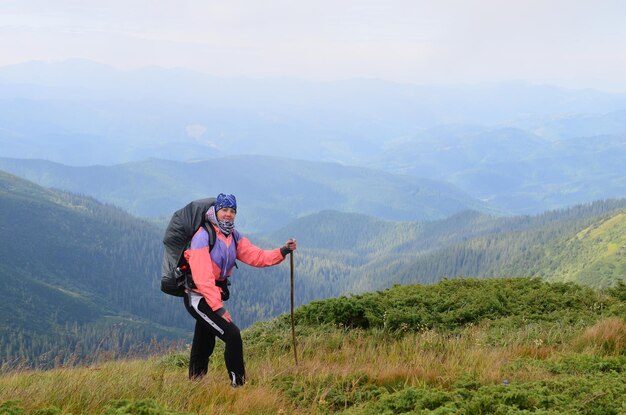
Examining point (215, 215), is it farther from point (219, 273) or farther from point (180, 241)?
point (219, 273)

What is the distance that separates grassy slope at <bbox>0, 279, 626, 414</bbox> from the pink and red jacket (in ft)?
3.99

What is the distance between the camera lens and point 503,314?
44.7 ft

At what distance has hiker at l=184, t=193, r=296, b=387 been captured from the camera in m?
7.62

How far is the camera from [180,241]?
7.98 metres

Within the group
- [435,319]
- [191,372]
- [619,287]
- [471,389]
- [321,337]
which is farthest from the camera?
[619,287]

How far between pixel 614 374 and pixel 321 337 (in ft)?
18.7

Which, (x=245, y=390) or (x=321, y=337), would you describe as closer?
(x=245, y=390)

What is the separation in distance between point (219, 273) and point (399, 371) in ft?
9.54

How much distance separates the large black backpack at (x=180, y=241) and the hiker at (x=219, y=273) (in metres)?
0.11

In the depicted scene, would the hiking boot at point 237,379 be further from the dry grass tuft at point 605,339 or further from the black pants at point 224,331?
the dry grass tuft at point 605,339

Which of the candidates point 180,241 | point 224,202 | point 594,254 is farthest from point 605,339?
point 594,254

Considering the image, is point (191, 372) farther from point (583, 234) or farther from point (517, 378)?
point (583, 234)

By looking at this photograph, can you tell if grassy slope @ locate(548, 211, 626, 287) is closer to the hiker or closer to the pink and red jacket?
the pink and red jacket

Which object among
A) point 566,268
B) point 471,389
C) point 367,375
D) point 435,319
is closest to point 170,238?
point 367,375
